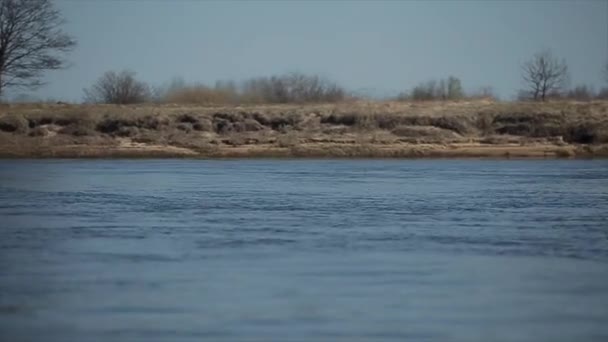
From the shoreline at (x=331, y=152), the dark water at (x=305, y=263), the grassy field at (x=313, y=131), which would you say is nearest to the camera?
the dark water at (x=305, y=263)

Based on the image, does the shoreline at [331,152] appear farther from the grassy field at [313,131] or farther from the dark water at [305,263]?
the dark water at [305,263]

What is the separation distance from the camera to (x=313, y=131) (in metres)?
52.8

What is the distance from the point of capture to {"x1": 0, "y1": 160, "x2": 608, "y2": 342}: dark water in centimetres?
1176

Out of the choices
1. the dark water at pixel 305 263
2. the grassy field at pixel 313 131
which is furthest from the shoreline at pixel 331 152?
the dark water at pixel 305 263

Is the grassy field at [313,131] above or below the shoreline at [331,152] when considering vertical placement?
above

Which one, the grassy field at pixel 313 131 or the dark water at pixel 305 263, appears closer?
the dark water at pixel 305 263

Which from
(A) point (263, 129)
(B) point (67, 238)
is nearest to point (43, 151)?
(A) point (263, 129)

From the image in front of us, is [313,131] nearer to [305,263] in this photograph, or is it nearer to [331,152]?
[331,152]

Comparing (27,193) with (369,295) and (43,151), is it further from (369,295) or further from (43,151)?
(43,151)

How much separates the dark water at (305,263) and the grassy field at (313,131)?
1995 centimetres

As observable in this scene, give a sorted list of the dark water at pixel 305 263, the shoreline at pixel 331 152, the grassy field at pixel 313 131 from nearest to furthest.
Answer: the dark water at pixel 305 263 < the shoreline at pixel 331 152 < the grassy field at pixel 313 131

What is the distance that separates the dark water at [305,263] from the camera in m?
11.8

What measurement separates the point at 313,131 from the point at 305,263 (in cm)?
3747

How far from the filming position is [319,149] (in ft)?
163
